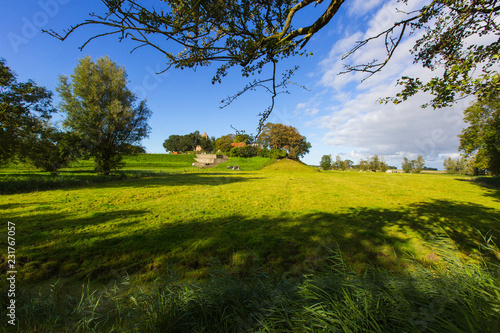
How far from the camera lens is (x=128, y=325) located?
5.92 feet

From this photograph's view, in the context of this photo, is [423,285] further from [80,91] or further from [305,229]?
[80,91]

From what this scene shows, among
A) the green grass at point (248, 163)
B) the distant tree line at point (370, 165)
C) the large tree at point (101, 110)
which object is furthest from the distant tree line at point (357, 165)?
the large tree at point (101, 110)

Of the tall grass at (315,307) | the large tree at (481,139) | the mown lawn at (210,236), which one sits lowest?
the mown lawn at (210,236)

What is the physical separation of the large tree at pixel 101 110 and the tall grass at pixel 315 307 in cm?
1913

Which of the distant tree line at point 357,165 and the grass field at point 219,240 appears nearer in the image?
the grass field at point 219,240

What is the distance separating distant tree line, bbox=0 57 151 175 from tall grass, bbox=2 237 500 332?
653 inches

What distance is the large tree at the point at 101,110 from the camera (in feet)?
53.4

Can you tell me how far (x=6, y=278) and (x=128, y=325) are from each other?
3472mm

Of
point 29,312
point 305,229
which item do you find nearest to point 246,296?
point 29,312

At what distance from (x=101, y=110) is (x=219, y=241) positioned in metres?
18.9

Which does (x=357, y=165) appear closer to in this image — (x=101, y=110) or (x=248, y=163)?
(x=248, y=163)

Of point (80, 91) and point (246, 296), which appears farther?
point (80, 91)

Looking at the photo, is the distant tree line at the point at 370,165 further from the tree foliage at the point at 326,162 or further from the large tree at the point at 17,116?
the large tree at the point at 17,116

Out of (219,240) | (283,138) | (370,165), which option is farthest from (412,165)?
(219,240)
